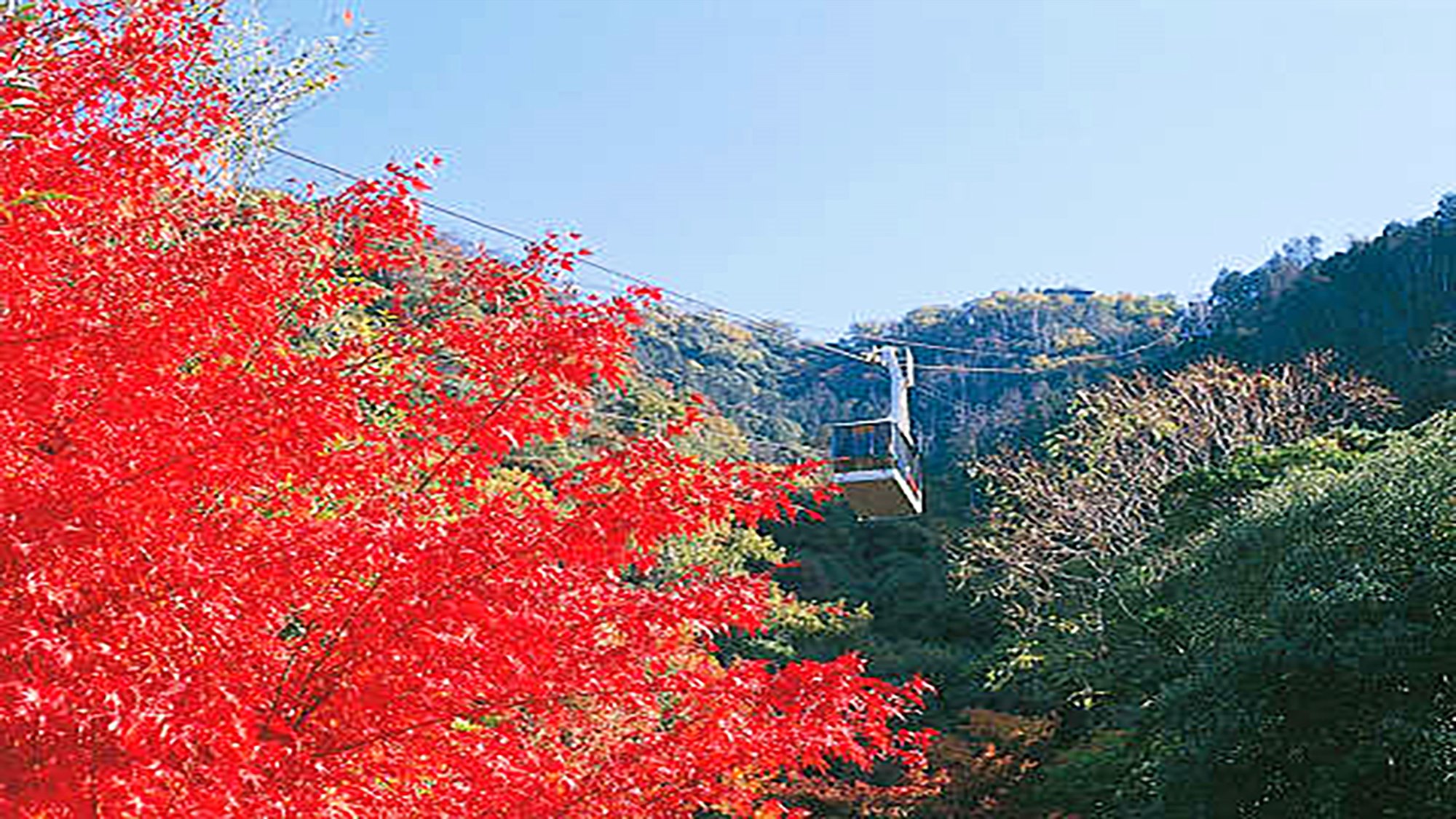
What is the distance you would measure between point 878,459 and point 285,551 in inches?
285

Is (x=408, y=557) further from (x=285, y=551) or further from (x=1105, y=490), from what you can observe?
(x=1105, y=490)

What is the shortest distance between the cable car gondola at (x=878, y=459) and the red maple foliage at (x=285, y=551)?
171 inches

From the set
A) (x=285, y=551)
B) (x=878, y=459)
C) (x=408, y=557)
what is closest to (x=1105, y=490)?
(x=878, y=459)

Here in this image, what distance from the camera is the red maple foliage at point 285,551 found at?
15.0ft

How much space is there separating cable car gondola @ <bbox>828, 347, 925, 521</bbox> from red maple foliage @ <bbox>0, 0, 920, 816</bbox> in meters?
4.33

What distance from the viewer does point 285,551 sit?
17.6ft

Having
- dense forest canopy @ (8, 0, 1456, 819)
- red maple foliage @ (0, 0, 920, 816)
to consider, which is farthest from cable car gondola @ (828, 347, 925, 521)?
red maple foliage @ (0, 0, 920, 816)

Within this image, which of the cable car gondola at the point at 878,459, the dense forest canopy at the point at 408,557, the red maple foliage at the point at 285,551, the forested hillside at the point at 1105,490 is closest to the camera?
the red maple foliage at the point at 285,551

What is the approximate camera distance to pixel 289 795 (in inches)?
200

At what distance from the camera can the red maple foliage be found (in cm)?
458

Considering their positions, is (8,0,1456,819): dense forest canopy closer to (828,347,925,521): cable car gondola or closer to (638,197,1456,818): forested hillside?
(638,197,1456,818): forested hillside

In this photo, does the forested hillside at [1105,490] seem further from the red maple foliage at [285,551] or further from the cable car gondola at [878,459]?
the red maple foliage at [285,551]

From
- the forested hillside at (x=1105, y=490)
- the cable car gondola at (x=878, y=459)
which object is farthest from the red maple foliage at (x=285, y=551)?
the forested hillside at (x=1105, y=490)

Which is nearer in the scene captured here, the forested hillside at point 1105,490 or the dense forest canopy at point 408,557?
the dense forest canopy at point 408,557
